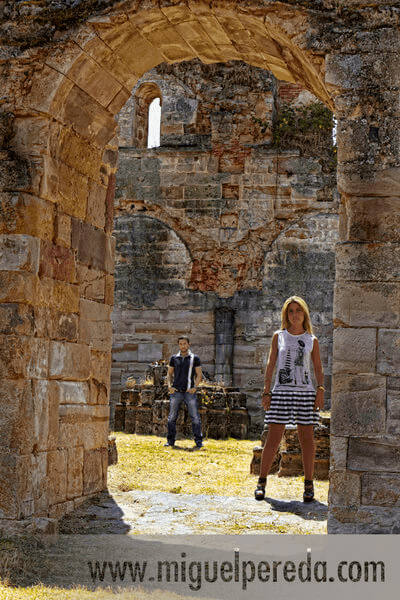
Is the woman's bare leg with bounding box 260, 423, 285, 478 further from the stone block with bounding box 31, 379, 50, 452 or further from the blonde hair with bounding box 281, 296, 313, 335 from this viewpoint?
the stone block with bounding box 31, 379, 50, 452

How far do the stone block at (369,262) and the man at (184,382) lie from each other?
624cm

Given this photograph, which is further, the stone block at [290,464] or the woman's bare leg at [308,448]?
the stone block at [290,464]

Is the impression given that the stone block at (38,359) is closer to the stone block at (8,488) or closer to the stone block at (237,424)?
the stone block at (8,488)

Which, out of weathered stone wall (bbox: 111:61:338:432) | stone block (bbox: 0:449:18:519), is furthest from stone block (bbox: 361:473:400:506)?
weathered stone wall (bbox: 111:61:338:432)

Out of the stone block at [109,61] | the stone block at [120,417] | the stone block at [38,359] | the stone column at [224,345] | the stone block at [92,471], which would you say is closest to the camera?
the stone block at [38,359]

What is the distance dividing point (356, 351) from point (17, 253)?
2.47 meters

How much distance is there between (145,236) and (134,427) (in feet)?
13.9

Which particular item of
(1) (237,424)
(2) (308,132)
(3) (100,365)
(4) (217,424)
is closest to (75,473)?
(3) (100,365)

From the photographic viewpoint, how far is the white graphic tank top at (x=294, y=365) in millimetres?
6398

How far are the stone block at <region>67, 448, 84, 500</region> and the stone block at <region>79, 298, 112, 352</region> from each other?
916 mm

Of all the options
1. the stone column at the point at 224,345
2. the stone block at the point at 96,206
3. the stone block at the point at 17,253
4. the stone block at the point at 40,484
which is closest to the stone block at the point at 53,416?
the stone block at the point at 40,484

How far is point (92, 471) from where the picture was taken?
626cm

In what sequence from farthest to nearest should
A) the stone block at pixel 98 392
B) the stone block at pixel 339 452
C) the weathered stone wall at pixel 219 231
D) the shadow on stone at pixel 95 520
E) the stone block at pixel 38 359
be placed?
the weathered stone wall at pixel 219 231 → the stone block at pixel 98 392 → the shadow on stone at pixel 95 520 → the stone block at pixel 38 359 → the stone block at pixel 339 452

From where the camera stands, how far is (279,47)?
5.61 meters
